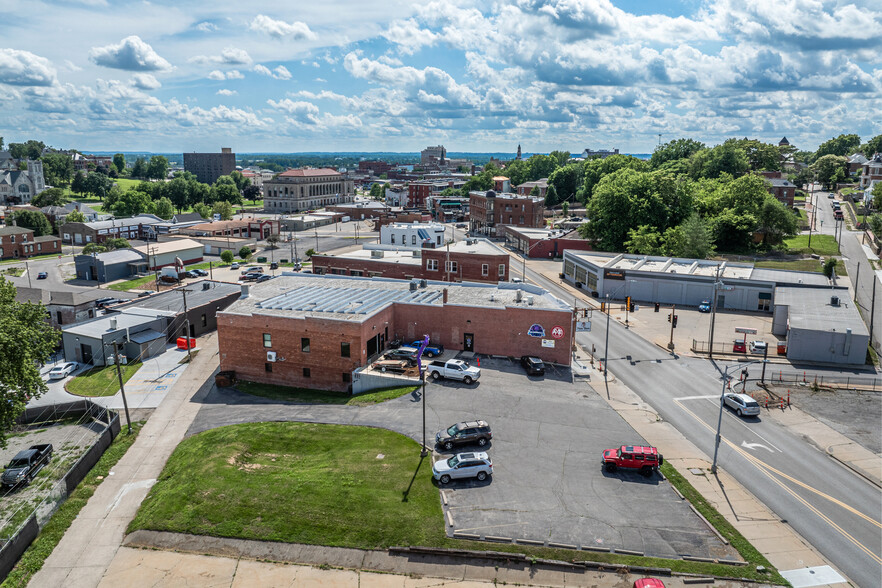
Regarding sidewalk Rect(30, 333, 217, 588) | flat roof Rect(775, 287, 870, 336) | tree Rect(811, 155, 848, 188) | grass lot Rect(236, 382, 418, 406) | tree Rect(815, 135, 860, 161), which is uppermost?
tree Rect(815, 135, 860, 161)

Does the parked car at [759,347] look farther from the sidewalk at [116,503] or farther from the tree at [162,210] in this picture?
the tree at [162,210]

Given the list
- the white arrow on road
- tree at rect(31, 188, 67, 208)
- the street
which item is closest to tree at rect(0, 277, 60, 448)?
the street

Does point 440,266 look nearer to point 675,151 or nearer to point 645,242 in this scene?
point 645,242

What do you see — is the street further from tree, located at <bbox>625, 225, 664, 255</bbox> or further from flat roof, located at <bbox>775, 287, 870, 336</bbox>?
tree, located at <bbox>625, 225, 664, 255</bbox>

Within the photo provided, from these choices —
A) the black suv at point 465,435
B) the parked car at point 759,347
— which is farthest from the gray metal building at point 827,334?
the black suv at point 465,435

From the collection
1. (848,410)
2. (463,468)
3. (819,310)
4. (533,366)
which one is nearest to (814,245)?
(819,310)
